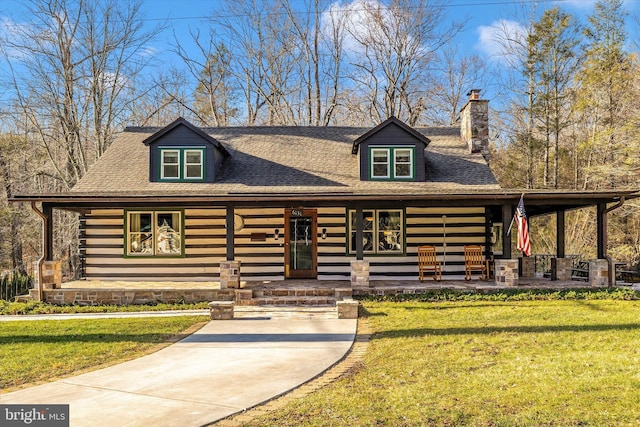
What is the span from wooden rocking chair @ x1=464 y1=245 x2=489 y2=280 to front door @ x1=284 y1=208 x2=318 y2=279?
4478mm

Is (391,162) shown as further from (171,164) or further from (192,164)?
(171,164)

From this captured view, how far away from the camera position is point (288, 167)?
53.0 feet

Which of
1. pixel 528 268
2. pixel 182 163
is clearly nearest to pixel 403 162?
pixel 528 268

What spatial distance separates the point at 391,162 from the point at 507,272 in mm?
4867

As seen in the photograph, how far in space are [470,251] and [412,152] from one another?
3.51 metres

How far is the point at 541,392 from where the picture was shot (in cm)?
523

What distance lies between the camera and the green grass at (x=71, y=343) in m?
6.69

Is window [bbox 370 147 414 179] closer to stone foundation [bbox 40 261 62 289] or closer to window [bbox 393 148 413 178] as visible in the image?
window [bbox 393 148 413 178]

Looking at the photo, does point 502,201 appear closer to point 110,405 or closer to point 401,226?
point 401,226

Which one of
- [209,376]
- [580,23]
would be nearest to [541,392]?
[209,376]

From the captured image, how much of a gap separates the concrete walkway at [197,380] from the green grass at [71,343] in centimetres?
45

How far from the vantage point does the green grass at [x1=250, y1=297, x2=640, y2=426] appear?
15.3 ft

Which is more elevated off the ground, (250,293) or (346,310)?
(250,293)

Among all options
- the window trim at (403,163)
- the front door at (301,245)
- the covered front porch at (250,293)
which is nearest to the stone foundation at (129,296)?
the covered front porch at (250,293)
